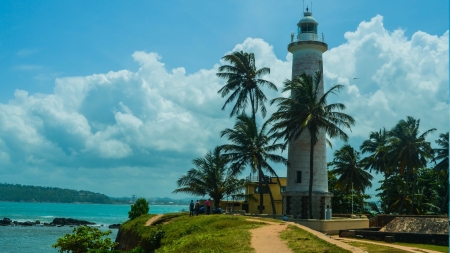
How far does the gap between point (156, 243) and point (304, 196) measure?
15887 millimetres

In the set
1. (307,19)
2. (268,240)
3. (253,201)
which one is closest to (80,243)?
(268,240)

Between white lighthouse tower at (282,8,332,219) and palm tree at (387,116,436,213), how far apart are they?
1163cm

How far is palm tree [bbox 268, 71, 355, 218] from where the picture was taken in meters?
35.8

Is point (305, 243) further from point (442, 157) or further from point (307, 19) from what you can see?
point (442, 157)

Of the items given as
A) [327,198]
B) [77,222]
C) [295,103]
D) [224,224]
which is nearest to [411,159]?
[327,198]

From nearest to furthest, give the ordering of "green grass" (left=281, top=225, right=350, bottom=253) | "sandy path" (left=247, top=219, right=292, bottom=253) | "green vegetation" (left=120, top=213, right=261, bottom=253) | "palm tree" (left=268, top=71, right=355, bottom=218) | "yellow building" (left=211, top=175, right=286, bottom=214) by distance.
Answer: "green grass" (left=281, top=225, right=350, bottom=253), "sandy path" (left=247, top=219, right=292, bottom=253), "green vegetation" (left=120, top=213, right=261, bottom=253), "palm tree" (left=268, top=71, right=355, bottom=218), "yellow building" (left=211, top=175, right=286, bottom=214)

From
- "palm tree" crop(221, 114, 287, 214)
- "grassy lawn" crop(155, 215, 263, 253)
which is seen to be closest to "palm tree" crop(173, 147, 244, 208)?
"palm tree" crop(221, 114, 287, 214)

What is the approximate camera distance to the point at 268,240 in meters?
19.7

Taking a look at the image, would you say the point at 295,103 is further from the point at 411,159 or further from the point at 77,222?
the point at 77,222

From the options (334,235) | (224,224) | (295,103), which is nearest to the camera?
(224,224)

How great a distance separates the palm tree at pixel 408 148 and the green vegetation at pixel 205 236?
25568mm

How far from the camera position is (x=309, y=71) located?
39188 mm

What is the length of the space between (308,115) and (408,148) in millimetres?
16023

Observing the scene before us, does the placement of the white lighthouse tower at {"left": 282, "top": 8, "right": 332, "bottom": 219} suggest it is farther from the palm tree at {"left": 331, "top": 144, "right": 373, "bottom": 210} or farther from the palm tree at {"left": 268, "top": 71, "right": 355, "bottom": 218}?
the palm tree at {"left": 331, "top": 144, "right": 373, "bottom": 210}
